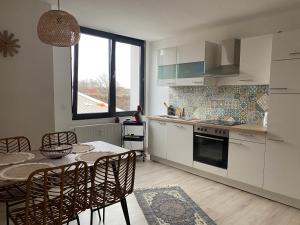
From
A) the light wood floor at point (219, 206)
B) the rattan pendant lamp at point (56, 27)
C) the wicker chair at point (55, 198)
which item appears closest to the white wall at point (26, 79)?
the light wood floor at point (219, 206)

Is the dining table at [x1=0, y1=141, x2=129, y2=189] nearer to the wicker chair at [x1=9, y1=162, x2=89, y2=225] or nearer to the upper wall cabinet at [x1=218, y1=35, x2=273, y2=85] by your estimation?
the wicker chair at [x1=9, y1=162, x2=89, y2=225]

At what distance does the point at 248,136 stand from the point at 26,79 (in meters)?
2.91

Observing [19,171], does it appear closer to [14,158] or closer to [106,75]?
[14,158]

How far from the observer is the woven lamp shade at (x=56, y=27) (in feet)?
5.95

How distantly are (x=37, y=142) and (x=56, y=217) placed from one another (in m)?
1.68

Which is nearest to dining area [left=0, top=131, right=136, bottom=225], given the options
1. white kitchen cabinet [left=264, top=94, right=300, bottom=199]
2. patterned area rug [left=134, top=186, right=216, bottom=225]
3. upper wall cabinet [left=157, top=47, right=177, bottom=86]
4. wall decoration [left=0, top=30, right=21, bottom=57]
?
patterned area rug [left=134, top=186, right=216, bottom=225]

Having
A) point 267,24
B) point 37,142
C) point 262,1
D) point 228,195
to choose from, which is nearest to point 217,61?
point 267,24

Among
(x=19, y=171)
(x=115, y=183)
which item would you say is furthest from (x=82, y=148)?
(x=19, y=171)

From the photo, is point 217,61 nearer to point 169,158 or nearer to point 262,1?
point 262,1

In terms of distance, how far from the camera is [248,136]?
9.42ft

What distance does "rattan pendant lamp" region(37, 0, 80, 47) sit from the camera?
181 cm

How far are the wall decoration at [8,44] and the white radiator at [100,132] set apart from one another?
58.9 inches

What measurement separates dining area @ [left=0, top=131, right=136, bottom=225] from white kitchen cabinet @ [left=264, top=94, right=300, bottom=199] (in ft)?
5.81

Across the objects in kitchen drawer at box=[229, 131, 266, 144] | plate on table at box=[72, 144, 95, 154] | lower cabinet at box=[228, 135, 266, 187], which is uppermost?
kitchen drawer at box=[229, 131, 266, 144]
